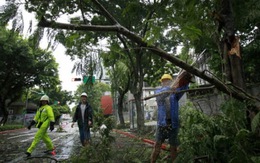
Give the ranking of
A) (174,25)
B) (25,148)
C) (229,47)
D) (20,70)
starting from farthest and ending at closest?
(20,70), (25,148), (229,47), (174,25)

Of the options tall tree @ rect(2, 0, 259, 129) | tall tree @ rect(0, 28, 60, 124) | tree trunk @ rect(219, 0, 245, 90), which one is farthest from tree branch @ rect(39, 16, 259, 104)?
tall tree @ rect(0, 28, 60, 124)

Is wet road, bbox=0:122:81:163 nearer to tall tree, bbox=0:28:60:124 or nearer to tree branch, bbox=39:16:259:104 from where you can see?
tree branch, bbox=39:16:259:104

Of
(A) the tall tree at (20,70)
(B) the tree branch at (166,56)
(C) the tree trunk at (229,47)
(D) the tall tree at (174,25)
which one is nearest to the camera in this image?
(D) the tall tree at (174,25)

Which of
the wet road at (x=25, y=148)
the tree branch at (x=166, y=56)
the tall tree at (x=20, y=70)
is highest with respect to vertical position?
the tall tree at (x=20, y=70)

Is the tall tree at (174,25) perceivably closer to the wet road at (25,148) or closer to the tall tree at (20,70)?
the wet road at (25,148)

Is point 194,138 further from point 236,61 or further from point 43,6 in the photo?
point 43,6

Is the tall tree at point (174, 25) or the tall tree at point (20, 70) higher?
the tall tree at point (20, 70)

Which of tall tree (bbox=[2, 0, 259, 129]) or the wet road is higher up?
tall tree (bbox=[2, 0, 259, 129])

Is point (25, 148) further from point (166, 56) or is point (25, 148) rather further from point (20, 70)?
point (20, 70)

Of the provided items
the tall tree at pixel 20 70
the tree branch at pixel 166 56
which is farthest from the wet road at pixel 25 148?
the tall tree at pixel 20 70

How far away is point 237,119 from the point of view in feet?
10.7

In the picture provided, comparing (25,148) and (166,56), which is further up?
(166,56)

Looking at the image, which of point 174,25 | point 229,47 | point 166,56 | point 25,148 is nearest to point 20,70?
point 25,148

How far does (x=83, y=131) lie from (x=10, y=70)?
23.0 metres
